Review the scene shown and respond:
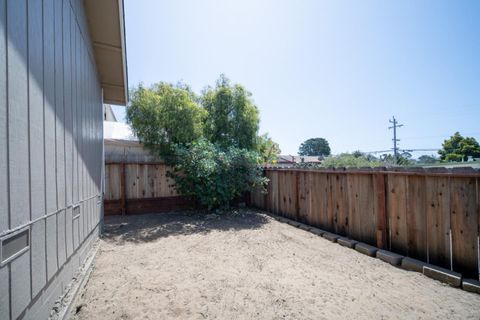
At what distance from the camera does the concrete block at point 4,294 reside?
4.15 feet

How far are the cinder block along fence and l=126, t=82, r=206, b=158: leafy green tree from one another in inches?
147

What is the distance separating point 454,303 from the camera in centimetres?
248

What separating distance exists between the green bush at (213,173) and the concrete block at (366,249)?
322 cm

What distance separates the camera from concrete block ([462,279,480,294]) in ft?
8.77

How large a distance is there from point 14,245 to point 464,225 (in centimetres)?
432

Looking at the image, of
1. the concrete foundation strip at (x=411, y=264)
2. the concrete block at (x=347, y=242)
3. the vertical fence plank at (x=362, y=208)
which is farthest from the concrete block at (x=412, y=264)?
the concrete block at (x=347, y=242)

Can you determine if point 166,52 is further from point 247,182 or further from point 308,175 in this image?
point 308,175

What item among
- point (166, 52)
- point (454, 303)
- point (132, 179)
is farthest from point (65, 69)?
point (166, 52)

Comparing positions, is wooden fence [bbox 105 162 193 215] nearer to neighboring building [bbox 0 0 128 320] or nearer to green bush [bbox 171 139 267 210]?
green bush [bbox 171 139 267 210]

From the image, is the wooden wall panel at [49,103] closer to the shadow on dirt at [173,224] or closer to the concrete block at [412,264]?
the shadow on dirt at [173,224]

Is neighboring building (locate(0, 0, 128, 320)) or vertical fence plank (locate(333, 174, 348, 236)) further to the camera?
vertical fence plank (locate(333, 174, 348, 236))

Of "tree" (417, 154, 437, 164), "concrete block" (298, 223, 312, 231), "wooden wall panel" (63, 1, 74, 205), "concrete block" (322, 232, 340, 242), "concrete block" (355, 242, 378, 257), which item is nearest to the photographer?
"wooden wall panel" (63, 1, 74, 205)

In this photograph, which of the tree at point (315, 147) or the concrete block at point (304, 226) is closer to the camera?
the concrete block at point (304, 226)

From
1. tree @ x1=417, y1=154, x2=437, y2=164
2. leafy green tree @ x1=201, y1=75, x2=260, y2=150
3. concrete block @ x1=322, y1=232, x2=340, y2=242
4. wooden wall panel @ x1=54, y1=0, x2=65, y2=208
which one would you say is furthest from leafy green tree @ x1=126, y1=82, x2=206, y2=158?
tree @ x1=417, y1=154, x2=437, y2=164
